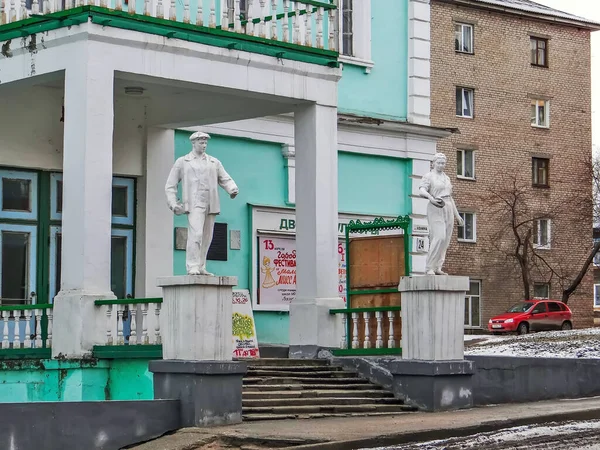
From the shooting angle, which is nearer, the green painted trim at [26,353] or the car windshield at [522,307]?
the green painted trim at [26,353]

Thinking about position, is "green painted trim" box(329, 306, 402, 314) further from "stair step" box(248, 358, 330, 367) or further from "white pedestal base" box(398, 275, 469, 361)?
"white pedestal base" box(398, 275, 469, 361)

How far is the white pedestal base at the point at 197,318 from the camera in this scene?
1555 centimetres

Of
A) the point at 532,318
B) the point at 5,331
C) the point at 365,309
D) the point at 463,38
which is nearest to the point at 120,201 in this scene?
the point at 5,331

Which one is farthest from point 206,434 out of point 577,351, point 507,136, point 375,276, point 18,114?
point 507,136

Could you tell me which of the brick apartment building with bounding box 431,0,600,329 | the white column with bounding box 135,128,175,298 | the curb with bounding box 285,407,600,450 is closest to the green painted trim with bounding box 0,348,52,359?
the white column with bounding box 135,128,175,298

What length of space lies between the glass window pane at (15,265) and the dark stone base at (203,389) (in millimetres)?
5683

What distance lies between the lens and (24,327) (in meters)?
19.0

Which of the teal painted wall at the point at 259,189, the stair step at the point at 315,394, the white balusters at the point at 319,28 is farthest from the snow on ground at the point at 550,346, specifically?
the white balusters at the point at 319,28

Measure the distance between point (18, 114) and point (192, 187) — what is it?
214 inches

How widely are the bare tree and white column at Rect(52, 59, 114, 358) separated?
37.7 metres

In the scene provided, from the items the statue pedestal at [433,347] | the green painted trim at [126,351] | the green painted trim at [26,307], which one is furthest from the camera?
the green painted trim at [26,307]

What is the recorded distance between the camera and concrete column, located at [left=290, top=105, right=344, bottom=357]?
19984 mm

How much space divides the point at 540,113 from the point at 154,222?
38.7 meters

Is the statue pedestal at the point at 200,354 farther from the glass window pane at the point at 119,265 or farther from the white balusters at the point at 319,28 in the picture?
the glass window pane at the point at 119,265
